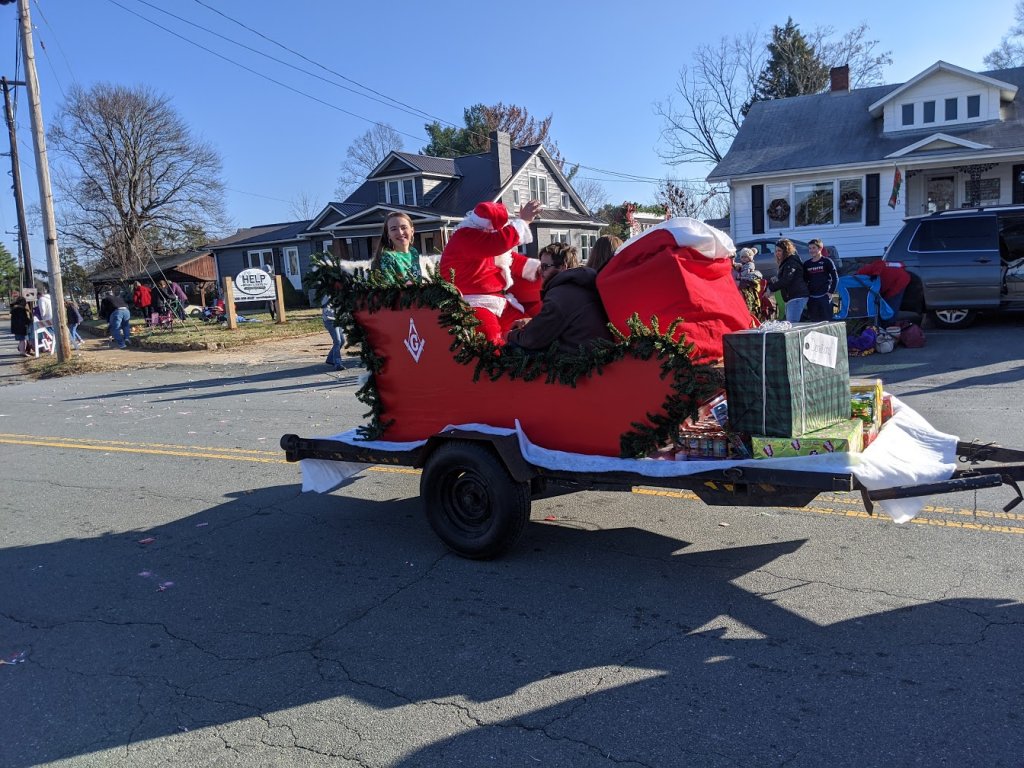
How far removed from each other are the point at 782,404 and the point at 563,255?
7.80 ft

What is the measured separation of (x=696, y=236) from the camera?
4.19 meters

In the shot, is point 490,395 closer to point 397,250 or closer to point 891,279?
point 397,250

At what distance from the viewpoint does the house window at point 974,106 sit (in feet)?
79.7

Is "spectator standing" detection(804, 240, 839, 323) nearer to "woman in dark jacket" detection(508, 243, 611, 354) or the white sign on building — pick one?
"woman in dark jacket" detection(508, 243, 611, 354)

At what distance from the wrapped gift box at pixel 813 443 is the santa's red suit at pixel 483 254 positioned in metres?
1.83

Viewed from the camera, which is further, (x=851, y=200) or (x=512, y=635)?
(x=851, y=200)

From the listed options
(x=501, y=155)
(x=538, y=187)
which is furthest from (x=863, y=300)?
(x=538, y=187)

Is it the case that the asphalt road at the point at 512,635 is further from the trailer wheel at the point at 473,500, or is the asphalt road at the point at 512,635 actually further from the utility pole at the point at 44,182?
the utility pole at the point at 44,182

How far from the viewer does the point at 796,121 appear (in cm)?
2705

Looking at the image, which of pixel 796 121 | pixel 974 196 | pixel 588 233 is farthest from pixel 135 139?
pixel 974 196

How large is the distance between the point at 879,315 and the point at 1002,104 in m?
16.7

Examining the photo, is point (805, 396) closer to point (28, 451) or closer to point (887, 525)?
point (887, 525)

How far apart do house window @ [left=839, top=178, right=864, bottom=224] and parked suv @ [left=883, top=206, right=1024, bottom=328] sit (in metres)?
11.9

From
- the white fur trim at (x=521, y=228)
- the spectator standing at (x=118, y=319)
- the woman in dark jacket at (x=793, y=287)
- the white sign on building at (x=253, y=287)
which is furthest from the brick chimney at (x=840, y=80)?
the white fur trim at (x=521, y=228)
